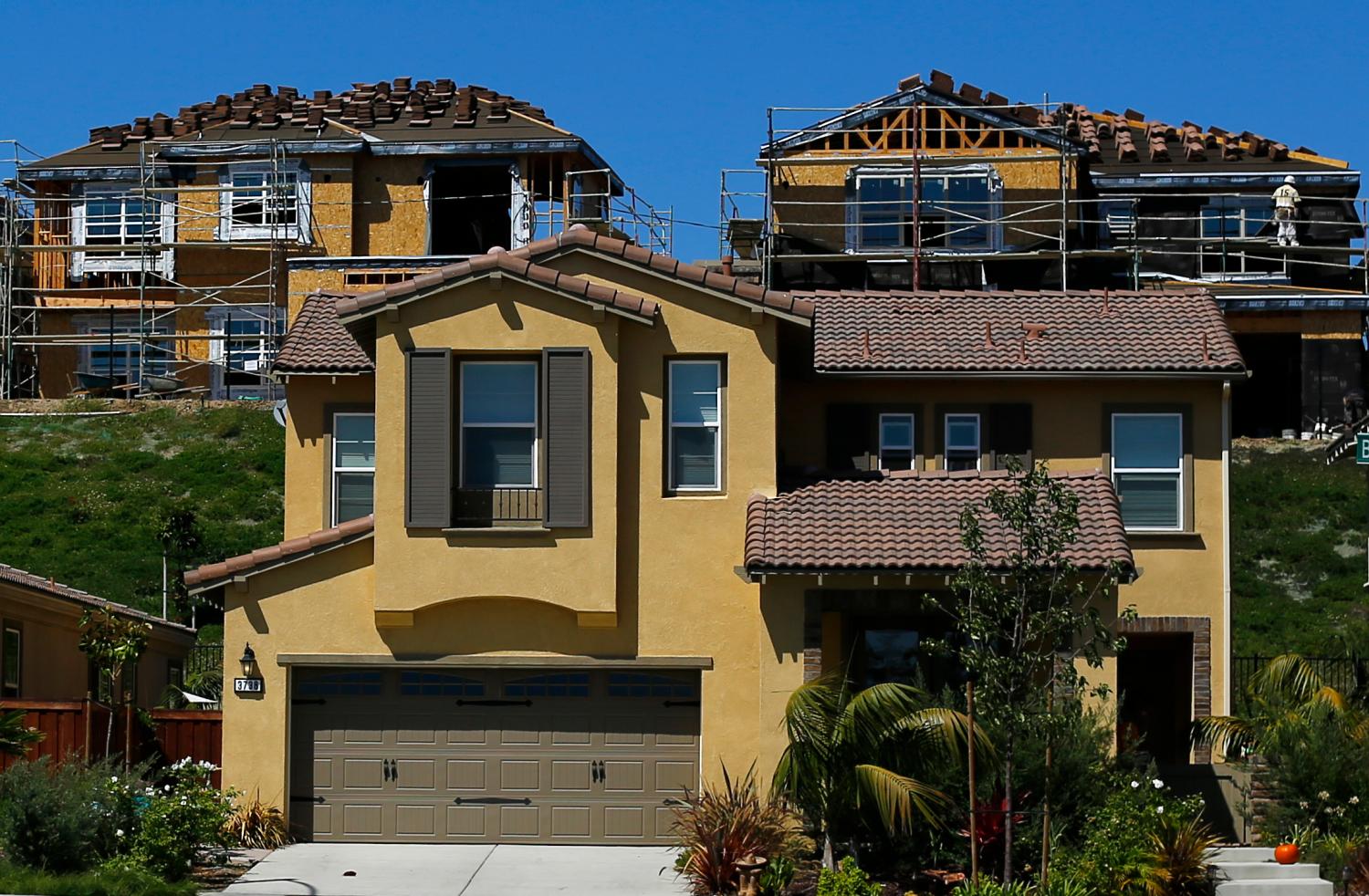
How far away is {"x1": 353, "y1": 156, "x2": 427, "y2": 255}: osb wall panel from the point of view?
52.8 m

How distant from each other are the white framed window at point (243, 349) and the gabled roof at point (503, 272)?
2728 cm

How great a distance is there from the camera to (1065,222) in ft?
133

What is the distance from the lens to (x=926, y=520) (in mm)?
23906

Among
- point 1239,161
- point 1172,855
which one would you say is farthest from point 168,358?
point 1172,855

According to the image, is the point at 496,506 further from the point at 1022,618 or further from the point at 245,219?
the point at 245,219

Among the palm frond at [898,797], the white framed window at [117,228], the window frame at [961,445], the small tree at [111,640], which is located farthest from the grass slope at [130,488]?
the palm frond at [898,797]

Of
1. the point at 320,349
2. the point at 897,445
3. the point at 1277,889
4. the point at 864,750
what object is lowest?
the point at 1277,889

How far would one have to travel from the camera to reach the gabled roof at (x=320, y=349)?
2680 centimetres

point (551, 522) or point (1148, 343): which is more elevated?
point (1148, 343)

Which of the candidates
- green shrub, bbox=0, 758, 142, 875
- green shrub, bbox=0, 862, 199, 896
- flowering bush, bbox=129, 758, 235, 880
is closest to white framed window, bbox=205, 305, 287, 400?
flowering bush, bbox=129, 758, 235, 880

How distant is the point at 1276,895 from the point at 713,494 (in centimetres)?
764

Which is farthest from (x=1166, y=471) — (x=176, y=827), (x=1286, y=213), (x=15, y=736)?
(x=1286, y=213)

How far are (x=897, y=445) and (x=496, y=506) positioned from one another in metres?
6.08

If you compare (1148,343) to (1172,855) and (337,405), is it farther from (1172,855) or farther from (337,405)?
(337,405)
